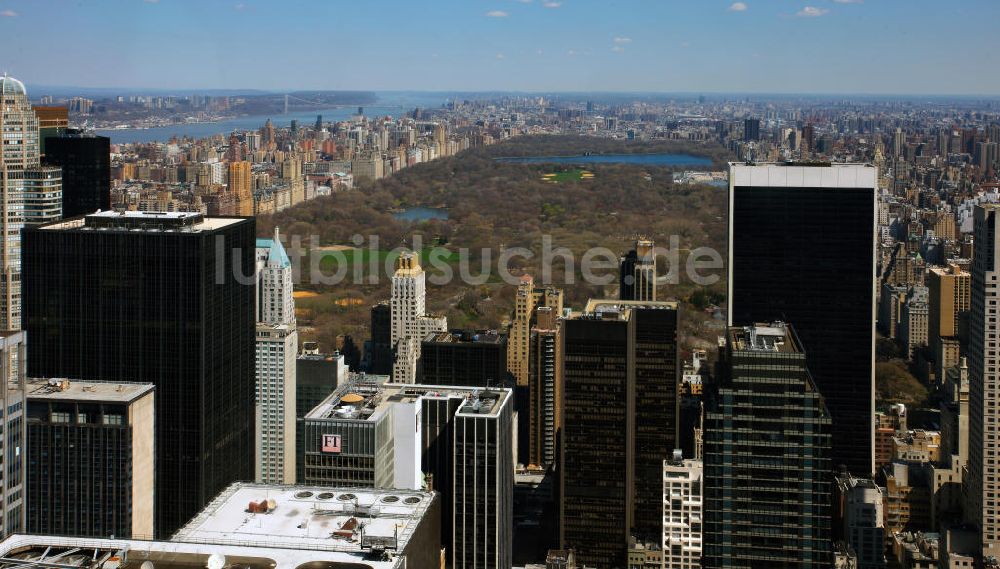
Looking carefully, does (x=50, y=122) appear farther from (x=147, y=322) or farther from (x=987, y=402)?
(x=987, y=402)

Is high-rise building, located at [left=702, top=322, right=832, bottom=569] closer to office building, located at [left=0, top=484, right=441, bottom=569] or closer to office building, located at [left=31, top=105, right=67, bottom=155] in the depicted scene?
office building, located at [left=0, top=484, right=441, bottom=569]

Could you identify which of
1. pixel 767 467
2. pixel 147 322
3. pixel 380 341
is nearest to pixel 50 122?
pixel 380 341

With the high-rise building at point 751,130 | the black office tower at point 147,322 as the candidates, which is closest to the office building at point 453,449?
the black office tower at point 147,322

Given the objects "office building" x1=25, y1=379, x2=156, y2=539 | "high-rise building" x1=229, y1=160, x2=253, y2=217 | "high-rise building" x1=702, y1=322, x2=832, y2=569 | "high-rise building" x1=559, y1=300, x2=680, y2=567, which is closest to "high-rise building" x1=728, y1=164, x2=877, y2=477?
"high-rise building" x1=559, y1=300, x2=680, y2=567

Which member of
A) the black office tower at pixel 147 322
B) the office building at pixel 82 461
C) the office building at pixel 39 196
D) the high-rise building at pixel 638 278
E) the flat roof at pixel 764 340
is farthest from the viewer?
the high-rise building at pixel 638 278

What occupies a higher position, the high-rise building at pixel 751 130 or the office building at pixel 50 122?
the high-rise building at pixel 751 130

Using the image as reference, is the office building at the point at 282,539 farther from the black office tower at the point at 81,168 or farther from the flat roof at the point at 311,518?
the black office tower at the point at 81,168

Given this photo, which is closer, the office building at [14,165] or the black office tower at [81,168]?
the office building at [14,165]
